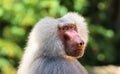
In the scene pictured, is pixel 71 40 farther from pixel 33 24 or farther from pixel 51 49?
pixel 33 24

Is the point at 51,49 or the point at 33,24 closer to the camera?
the point at 51,49

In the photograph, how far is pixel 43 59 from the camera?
3.30m

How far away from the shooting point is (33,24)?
546cm

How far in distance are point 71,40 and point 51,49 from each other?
14 centimetres

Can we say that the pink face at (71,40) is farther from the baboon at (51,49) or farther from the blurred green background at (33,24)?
the blurred green background at (33,24)

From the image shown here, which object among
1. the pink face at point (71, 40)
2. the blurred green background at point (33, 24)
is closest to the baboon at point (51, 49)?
the pink face at point (71, 40)

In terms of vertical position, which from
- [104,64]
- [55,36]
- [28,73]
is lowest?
[104,64]

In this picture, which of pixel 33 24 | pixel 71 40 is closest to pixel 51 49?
pixel 71 40

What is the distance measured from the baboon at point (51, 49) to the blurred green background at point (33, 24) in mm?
1983

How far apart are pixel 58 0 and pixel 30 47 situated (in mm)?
2148

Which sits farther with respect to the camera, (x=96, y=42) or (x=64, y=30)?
(x=96, y=42)

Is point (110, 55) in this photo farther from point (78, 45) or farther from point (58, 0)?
point (78, 45)

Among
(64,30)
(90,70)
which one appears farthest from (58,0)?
(64,30)

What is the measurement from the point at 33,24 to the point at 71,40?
2172 mm
